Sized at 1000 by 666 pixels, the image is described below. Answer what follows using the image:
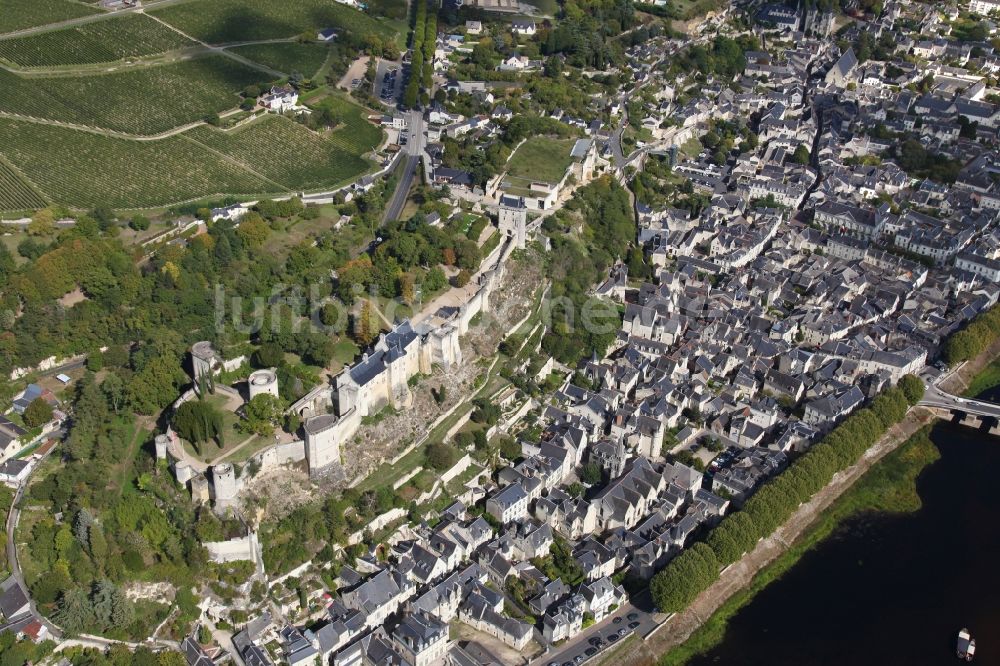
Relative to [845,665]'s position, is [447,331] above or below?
above

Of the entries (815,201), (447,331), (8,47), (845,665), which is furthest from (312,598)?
(8,47)

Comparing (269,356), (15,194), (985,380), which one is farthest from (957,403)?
(15,194)

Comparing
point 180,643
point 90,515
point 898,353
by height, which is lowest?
point 180,643

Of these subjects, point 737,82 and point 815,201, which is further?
point 737,82

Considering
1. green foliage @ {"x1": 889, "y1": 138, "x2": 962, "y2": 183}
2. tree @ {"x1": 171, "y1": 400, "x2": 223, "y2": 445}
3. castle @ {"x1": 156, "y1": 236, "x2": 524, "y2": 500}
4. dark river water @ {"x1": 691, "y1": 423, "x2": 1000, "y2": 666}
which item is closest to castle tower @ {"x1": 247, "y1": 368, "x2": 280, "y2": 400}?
castle @ {"x1": 156, "y1": 236, "x2": 524, "y2": 500}

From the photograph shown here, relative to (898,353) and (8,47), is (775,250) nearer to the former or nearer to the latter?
(898,353)

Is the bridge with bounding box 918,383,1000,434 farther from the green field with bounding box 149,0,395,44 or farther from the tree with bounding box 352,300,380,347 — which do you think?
the green field with bounding box 149,0,395,44
